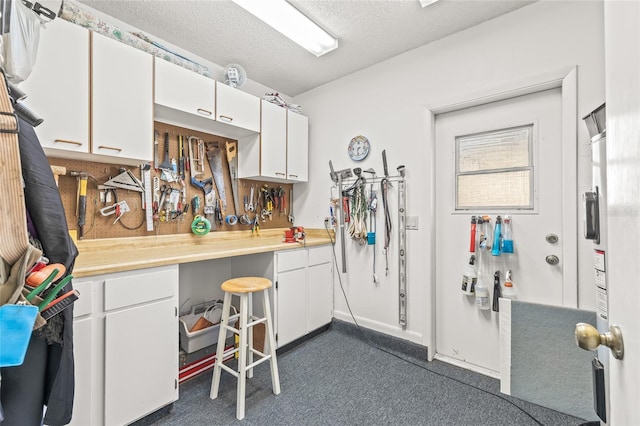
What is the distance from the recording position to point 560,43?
70.3 inches

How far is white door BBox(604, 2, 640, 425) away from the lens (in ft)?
1.45

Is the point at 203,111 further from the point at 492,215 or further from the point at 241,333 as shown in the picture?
the point at 492,215

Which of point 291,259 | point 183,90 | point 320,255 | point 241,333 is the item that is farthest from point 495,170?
point 183,90

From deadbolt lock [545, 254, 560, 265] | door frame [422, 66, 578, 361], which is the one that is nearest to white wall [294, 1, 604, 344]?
door frame [422, 66, 578, 361]

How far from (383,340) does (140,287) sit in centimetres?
200

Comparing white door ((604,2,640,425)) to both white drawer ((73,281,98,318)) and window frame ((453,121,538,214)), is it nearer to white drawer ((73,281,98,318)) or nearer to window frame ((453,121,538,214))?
window frame ((453,121,538,214))

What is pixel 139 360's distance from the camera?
1497 mm

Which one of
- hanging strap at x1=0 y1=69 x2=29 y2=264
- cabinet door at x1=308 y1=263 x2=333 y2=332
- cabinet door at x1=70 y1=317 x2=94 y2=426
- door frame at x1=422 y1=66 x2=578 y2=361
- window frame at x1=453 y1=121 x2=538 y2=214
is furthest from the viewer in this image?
cabinet door at x1=308 y1=263 x2=333 y2=332

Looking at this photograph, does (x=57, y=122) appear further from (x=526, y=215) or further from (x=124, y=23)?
(x=526, y=215)

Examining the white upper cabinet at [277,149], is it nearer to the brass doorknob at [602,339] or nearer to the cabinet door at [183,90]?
the cabinet door at [183,90]

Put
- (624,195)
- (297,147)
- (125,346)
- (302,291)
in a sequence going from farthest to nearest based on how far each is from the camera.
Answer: (297,147) → (302,291) → (125,346) → (624,195)

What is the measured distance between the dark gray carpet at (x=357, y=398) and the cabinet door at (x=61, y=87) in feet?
5.65

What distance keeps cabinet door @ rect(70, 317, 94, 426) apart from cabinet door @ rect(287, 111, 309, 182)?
1.98 m

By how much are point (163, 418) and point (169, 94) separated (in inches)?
82.9
